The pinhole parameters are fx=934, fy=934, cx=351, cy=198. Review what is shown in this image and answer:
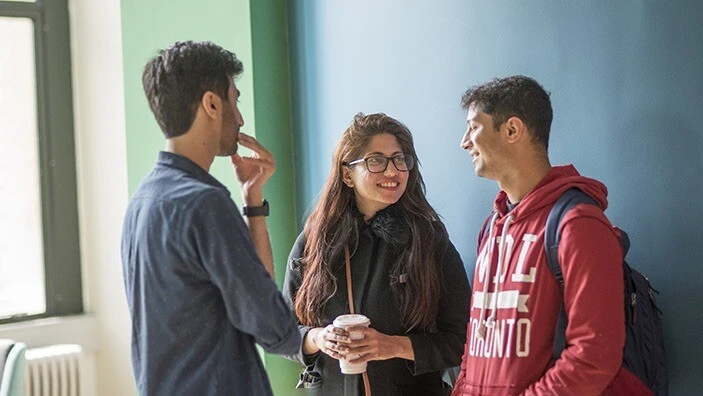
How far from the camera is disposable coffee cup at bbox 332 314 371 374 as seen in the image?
8.23 feet

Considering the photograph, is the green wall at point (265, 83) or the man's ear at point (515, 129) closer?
the man's ear at point (515, 129)

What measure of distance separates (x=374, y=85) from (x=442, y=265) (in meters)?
0.92

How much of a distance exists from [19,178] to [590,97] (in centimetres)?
325

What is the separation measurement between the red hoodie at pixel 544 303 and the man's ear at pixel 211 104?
2.44 feet

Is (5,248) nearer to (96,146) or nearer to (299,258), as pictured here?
(96,146)

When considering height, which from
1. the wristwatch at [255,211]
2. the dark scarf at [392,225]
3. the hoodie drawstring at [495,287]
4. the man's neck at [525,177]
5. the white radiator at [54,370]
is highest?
the man's neck at [525,177]

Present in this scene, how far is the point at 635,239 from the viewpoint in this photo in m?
2.36

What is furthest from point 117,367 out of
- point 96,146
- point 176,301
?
point 176,301

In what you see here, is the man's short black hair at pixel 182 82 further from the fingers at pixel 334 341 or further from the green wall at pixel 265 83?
the green wall at pixel 265 83

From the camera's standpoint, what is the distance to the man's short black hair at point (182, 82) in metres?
2.00

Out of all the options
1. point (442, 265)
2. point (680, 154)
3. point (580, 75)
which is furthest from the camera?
point (442, 265)

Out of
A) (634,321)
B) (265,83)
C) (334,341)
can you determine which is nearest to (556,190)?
(634,321)

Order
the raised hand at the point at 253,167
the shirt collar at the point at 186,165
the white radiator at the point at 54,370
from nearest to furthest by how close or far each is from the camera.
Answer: the shirt collar at the point at 186,165
the raised hand at the point at 253,167
the white radiator at the point at 54,370

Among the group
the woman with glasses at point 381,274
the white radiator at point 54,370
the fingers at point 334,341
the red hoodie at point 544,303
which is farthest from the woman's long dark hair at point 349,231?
the white radiator at point 54,370
